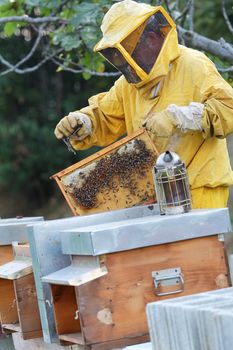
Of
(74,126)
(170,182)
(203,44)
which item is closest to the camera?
(170,182)

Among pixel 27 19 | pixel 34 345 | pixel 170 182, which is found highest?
pixel 27 19

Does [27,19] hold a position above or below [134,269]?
above

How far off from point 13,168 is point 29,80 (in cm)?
186

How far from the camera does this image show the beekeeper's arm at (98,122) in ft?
15.5

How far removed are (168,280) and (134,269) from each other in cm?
15

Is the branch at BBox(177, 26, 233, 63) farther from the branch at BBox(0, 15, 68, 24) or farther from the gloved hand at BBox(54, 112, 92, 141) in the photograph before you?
the gloved hand at BBox(54, 112, 92, 141)

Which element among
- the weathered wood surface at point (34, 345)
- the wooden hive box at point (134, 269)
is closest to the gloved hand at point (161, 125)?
the wooden hive box at point (134, 269)

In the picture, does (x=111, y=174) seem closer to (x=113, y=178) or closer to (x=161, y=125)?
(x=113, y=178)

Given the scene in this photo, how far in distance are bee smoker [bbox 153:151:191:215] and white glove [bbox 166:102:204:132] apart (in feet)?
1.40

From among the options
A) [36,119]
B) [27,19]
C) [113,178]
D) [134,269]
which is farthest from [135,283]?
[36,119]

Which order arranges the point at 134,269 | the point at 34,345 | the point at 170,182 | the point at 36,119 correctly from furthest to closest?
the point at 36,119
the point at 34,345
the point at 170,182
the point at 134,269

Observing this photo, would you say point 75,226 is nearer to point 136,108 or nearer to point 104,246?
point 104,246

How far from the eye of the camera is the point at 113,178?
14.9 feet

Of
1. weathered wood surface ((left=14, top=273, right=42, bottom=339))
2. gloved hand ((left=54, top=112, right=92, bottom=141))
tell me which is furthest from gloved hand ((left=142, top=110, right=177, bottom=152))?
weathered wood surface ((left=14, top=273, right=42, bottom=339))
